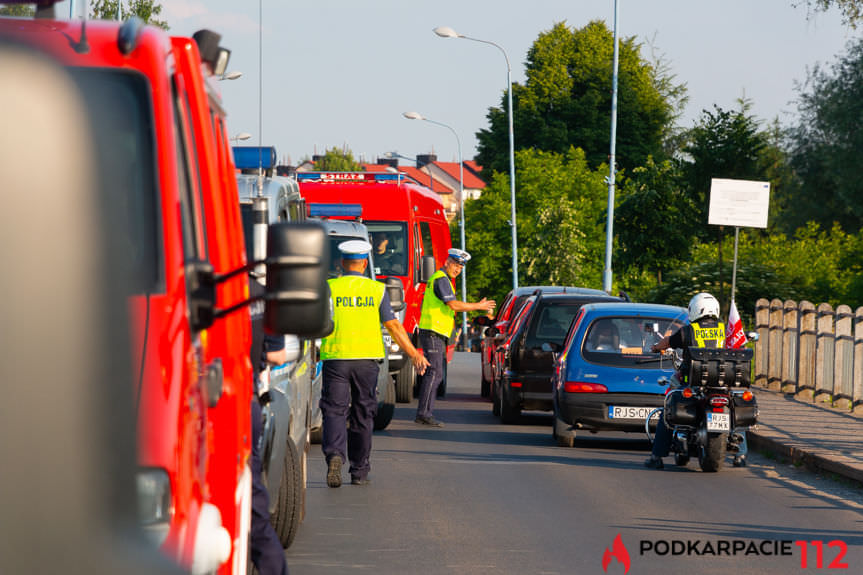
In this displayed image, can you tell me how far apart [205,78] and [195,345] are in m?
1.32

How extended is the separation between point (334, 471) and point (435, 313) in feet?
21.4

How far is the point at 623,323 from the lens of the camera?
1584 centimetres

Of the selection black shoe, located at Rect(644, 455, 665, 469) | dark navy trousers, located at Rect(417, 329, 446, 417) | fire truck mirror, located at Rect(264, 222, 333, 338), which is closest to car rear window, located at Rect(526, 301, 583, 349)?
dark navy trousers, located at Rect(417, 329, 446, 417)

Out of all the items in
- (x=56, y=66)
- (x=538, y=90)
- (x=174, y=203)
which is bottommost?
(x=174, y=203)

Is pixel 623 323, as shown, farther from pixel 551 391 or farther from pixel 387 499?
pixel 387 499

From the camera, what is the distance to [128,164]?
3889mm

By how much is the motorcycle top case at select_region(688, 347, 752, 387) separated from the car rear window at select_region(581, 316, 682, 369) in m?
2.21

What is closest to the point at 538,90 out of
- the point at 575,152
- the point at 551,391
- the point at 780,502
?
the point at 575,152

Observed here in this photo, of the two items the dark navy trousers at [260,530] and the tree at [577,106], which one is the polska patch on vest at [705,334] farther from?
the tree at [577,106]

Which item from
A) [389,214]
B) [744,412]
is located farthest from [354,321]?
[389,214]

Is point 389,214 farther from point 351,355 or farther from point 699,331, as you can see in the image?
point 351,355

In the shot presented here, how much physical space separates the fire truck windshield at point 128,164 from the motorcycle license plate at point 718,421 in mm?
9835

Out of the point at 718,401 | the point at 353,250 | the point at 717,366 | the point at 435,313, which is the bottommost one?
the point at 718,401

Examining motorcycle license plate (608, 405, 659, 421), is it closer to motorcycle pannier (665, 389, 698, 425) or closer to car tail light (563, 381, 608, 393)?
car tail light (563, 381, 608, 393)
